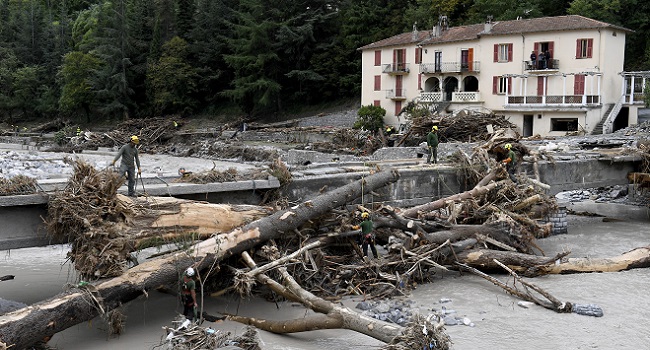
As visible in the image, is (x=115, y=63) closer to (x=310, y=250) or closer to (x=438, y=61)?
(x=438, y=61)

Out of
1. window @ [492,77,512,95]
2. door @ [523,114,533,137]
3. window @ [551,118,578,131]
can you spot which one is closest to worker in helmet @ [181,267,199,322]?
window @ [551,118,578,131]

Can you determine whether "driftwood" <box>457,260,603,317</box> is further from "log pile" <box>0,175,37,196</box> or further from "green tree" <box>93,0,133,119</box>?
"green tree" <box>93,0,133,119</box>

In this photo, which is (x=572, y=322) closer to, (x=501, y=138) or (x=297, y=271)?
(x=297, y=271)

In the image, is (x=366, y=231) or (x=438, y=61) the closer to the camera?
(x=366, y=231)

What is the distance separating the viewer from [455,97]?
142 ft

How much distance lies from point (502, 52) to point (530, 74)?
277 cm

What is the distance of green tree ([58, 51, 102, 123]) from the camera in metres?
64.9

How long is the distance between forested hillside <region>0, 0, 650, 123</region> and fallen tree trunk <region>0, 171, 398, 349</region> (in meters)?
36.3

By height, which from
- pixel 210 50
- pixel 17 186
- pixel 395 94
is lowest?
pixel 17 186

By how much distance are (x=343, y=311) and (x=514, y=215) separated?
7.59m

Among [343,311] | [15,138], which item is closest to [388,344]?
[343,311]

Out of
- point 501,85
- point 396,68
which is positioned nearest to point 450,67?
point 501,85

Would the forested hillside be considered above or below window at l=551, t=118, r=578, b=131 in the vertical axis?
above

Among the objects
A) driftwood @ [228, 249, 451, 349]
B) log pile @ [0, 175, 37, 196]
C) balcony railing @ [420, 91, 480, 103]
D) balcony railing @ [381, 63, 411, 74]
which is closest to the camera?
driftwood @ [228, 249, 451, 349]
